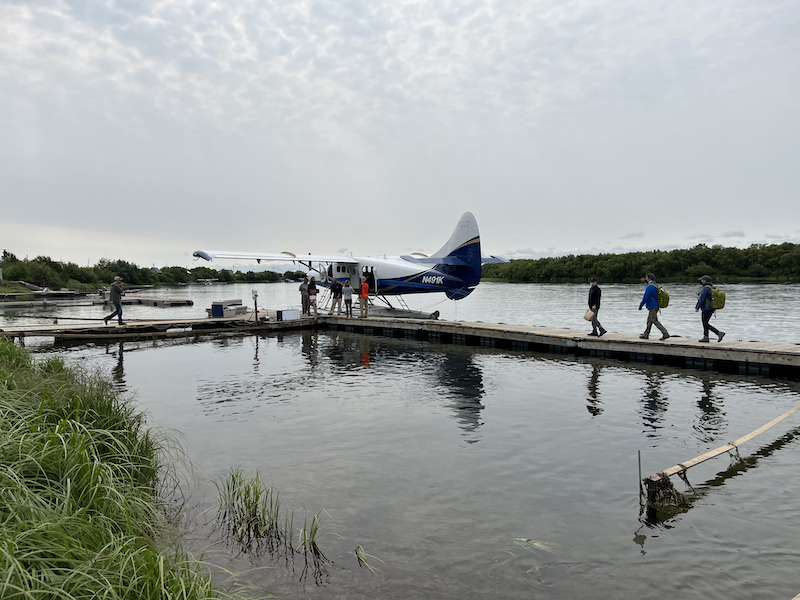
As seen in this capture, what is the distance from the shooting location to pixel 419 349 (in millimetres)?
17422

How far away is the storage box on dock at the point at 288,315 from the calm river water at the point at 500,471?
26.7 ft

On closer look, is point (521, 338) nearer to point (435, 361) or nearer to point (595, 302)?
point (595, 302)

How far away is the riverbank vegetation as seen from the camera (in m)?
2.73

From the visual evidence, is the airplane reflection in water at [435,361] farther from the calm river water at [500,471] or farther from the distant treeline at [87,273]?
the distant treeline at [87,273]

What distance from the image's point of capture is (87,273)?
93375 mm

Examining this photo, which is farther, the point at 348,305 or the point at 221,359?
the point at 348,305

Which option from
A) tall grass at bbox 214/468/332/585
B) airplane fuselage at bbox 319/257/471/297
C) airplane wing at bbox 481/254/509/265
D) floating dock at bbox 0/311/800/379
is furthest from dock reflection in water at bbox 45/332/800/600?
airplane wing at bbox 481/254/509/265

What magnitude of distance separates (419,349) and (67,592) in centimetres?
1500

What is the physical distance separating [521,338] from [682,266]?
248 feet

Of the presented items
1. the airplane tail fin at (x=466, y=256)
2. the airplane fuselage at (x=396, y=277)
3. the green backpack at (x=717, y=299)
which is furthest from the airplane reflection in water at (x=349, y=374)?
the airplane tail fin at (x=466, y=256)

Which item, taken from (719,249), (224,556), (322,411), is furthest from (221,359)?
(719,249)

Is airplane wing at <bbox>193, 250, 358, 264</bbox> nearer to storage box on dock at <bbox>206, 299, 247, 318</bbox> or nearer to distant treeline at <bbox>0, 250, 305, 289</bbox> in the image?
storage box on dock at <bbox>206, 299, 247, 318</bbox>

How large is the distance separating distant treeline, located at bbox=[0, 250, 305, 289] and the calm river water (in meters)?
43.4

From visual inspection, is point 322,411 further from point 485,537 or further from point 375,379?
point 485,537
